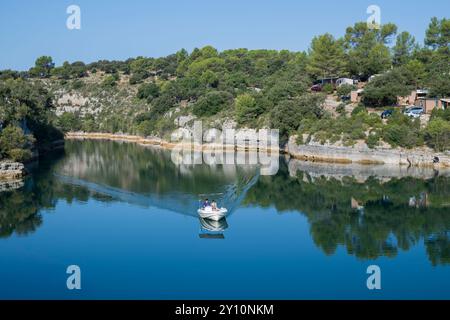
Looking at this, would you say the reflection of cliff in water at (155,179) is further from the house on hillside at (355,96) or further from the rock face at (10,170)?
the house on hillside at (355,96)

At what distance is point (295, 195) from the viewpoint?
34594 millimetres

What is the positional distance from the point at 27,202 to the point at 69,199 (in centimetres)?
249

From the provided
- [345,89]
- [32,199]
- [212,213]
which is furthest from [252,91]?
[212,213]

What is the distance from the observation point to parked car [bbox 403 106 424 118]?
49.2m

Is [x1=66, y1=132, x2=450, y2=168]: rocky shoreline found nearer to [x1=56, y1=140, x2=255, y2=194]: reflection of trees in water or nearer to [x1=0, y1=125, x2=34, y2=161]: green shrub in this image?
[x1=56, y1=140, x2=255, y2=194]: reflection of trees in water

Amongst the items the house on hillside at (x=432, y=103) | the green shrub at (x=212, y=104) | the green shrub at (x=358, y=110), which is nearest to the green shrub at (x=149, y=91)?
the green shrub at (x=212, y=104)

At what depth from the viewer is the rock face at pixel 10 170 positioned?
3909cm

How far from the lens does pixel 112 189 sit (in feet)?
116

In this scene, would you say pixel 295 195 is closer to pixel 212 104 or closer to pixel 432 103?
pixel 432 103

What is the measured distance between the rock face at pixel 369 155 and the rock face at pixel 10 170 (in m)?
24.6

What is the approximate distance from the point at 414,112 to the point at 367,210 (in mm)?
23509
